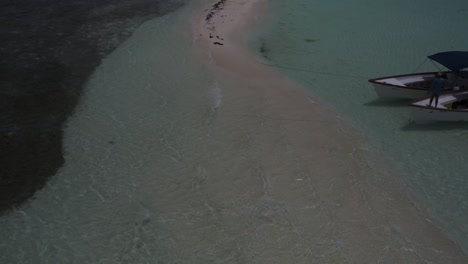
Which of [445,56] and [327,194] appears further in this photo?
[445,56]

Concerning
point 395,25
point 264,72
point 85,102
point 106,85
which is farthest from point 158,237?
point 395,25

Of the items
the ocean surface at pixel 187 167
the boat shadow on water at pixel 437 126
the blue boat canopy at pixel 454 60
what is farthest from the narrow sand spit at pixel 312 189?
the blue boat canopy at pixel 454 60

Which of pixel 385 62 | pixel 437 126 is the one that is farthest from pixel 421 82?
pixel 385 62

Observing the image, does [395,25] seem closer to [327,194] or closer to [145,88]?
[145,88]

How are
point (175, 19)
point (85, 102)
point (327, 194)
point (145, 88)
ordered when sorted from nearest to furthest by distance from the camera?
1. point (327, 194)
2. point (85, 102)
3. point (145, 88)
4. point (175, 19)

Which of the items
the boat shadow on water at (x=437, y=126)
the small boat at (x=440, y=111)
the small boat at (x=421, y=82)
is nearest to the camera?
the small boat at (x=440, y=111)

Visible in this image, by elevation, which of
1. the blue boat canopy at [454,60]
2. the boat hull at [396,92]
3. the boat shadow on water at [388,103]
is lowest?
the boat shadow on water at [388,103]

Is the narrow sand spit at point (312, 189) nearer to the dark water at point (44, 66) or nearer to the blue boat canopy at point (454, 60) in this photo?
the blue boat canopy at point (454, 60)
